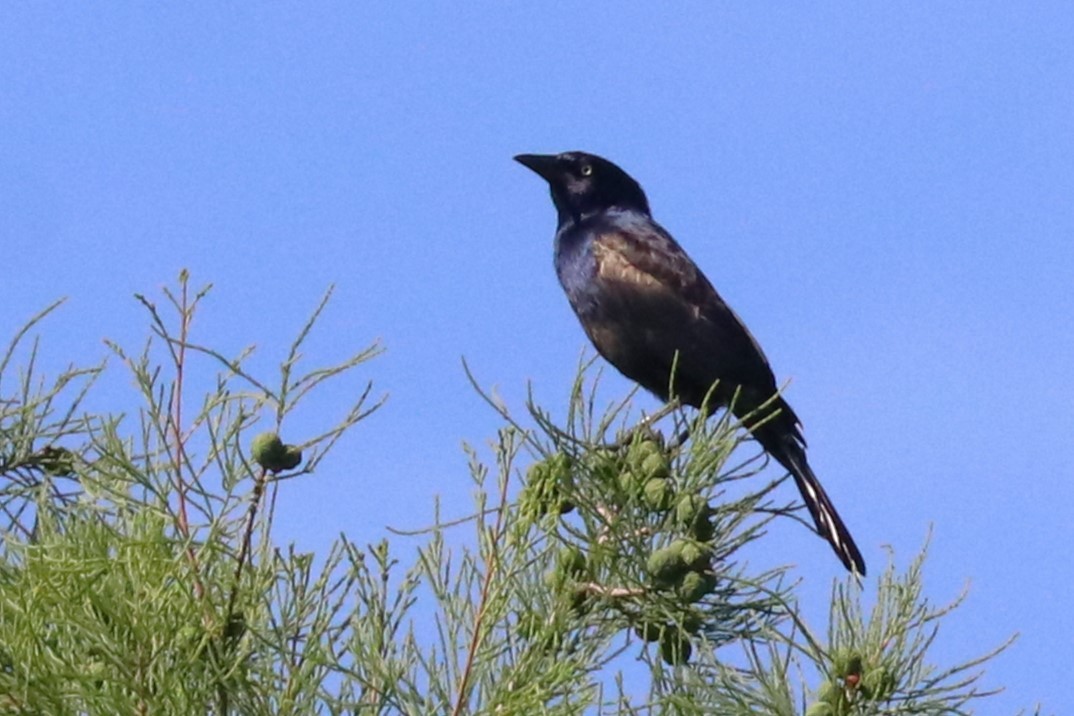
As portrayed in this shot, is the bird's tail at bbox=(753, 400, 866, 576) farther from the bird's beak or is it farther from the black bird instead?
the bird's beak

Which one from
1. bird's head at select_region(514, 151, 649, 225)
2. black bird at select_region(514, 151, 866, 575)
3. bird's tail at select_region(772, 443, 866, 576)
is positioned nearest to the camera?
bird's tail at select_region(772, 443, 866, 576)

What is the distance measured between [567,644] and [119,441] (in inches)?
30.5

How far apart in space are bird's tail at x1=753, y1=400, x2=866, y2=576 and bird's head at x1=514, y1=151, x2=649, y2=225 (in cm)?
172

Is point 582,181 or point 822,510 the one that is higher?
point 582,181

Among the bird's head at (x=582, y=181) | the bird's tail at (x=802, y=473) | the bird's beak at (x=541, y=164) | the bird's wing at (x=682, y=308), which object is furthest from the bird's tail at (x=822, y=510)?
the bird's beak at (x=541, y=164)

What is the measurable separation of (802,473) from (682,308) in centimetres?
82

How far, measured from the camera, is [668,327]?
5.61m

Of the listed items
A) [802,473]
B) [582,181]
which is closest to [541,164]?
[582,181]

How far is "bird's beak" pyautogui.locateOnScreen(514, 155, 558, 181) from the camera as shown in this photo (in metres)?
6.76

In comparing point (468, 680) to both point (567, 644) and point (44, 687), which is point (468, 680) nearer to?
point (567, 644)

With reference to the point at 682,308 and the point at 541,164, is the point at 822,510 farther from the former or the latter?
the point at 541,164

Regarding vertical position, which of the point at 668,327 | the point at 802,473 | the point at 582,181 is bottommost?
the point at 802,473

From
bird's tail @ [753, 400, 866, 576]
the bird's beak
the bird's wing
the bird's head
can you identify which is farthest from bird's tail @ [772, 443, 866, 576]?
the bird's beak

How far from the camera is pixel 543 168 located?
267 inches
